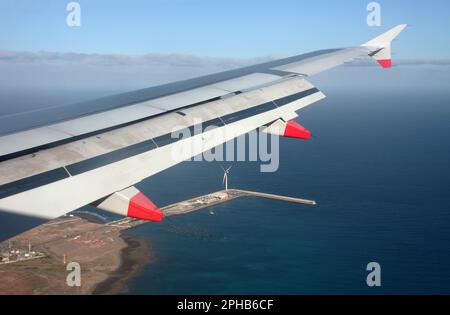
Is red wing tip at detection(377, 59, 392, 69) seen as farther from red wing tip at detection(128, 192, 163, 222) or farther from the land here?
the land

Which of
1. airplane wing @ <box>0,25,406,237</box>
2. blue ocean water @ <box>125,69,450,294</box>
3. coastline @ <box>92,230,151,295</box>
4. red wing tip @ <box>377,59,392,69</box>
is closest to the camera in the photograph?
airplane wing @ <box>0,25,406,237</box>

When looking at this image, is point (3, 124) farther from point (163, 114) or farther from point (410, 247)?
point (410, 247)

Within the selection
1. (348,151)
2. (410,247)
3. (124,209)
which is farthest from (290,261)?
(348,151)

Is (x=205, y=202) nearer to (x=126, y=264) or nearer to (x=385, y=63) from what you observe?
(x=126, y=264)

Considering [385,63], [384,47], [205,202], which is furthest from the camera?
[205,202]

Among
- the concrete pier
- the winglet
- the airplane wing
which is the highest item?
the winglet

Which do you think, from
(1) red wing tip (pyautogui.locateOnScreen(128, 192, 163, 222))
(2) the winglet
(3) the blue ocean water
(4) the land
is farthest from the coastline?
(1) red wing tip (pyautogui.locateOnScreen(128, 192, 163, 222))

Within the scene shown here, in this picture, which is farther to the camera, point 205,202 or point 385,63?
point 205,202

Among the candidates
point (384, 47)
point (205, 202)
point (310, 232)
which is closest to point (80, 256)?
point (205, 202)
